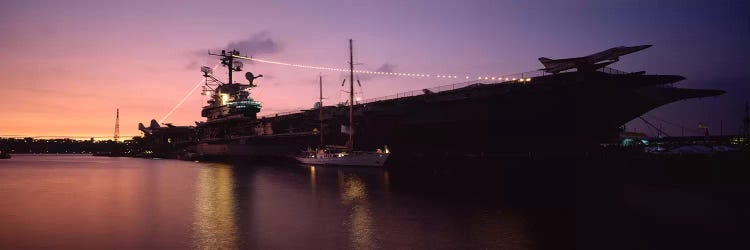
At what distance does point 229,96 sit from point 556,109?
5050cm

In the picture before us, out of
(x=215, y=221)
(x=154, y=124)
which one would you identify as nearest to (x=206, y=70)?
(x=154, y=124)

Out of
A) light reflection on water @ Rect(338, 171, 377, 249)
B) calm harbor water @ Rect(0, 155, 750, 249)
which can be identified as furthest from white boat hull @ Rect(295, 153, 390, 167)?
light reflection on water @ Rect(338, 171, 377, 249)

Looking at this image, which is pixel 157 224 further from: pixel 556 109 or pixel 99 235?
pixel 556 109

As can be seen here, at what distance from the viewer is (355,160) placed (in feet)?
140

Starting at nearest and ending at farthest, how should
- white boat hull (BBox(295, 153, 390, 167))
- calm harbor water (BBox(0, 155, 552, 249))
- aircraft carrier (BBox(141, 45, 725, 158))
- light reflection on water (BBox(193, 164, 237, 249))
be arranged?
light reflection on water (BBox(193, 164, 237, 249))
calm harbor water (BBox(0, 155, 552, 249))
aircraft carrier (BBox(141, 45, 725, 158))
white boat hull (BBox(295, 153, 390, 167))

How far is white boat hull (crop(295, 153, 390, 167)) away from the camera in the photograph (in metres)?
40.4

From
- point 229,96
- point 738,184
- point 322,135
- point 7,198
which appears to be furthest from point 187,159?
point 738,184

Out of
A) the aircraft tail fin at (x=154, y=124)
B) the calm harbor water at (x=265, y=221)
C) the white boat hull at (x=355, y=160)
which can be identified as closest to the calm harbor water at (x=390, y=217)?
the calm harbor water at (x=265, y=221)

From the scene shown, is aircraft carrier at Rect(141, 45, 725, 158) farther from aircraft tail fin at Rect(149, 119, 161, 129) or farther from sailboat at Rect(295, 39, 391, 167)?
aircraft tail fin at Rect(149, 119, 161, 129)

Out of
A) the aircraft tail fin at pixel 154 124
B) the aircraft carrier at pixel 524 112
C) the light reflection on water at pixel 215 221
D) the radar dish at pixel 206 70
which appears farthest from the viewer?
the aircraft tail fin at pixel 154 124

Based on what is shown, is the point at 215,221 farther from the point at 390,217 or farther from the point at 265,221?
the point at 390,217

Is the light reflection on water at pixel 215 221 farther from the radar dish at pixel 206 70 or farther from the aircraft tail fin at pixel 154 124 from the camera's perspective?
the aircraft tail fin at pixel 154 124

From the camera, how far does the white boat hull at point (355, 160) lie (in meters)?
40.4

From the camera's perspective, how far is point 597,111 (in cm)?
3538
